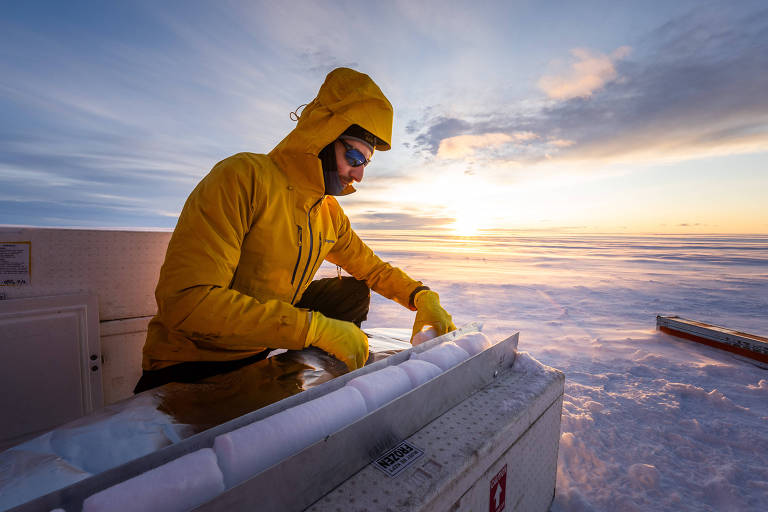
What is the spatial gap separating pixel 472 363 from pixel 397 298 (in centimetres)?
147

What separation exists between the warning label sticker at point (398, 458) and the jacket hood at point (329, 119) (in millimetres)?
1373

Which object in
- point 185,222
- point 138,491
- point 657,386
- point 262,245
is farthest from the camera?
point 657,386

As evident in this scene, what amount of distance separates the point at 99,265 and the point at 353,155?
1679mm

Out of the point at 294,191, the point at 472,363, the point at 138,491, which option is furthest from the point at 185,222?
the point at 472,363

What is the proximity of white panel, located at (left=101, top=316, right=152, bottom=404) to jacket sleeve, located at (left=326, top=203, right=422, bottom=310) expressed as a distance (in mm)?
1384

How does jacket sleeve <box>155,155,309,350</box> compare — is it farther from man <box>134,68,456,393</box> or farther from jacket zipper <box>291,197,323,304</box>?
jacket zipper <box>291,197,323,304</box>

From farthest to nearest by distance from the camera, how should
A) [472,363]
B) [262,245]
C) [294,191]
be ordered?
[294,191], [262,245], [472,363]

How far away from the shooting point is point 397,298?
2.54 m

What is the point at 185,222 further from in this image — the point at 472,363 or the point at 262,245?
the point at 472,363

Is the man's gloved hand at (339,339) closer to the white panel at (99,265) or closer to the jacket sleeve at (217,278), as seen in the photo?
the jacket sleeve at (217,278)

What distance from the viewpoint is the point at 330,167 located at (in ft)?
6.01

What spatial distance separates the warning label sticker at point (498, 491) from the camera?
2.89 ft

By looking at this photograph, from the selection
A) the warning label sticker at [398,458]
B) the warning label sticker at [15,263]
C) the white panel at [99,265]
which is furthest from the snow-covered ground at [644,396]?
the warning label sticker at [15,263]

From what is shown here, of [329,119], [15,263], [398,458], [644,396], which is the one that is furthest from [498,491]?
[15,263]
